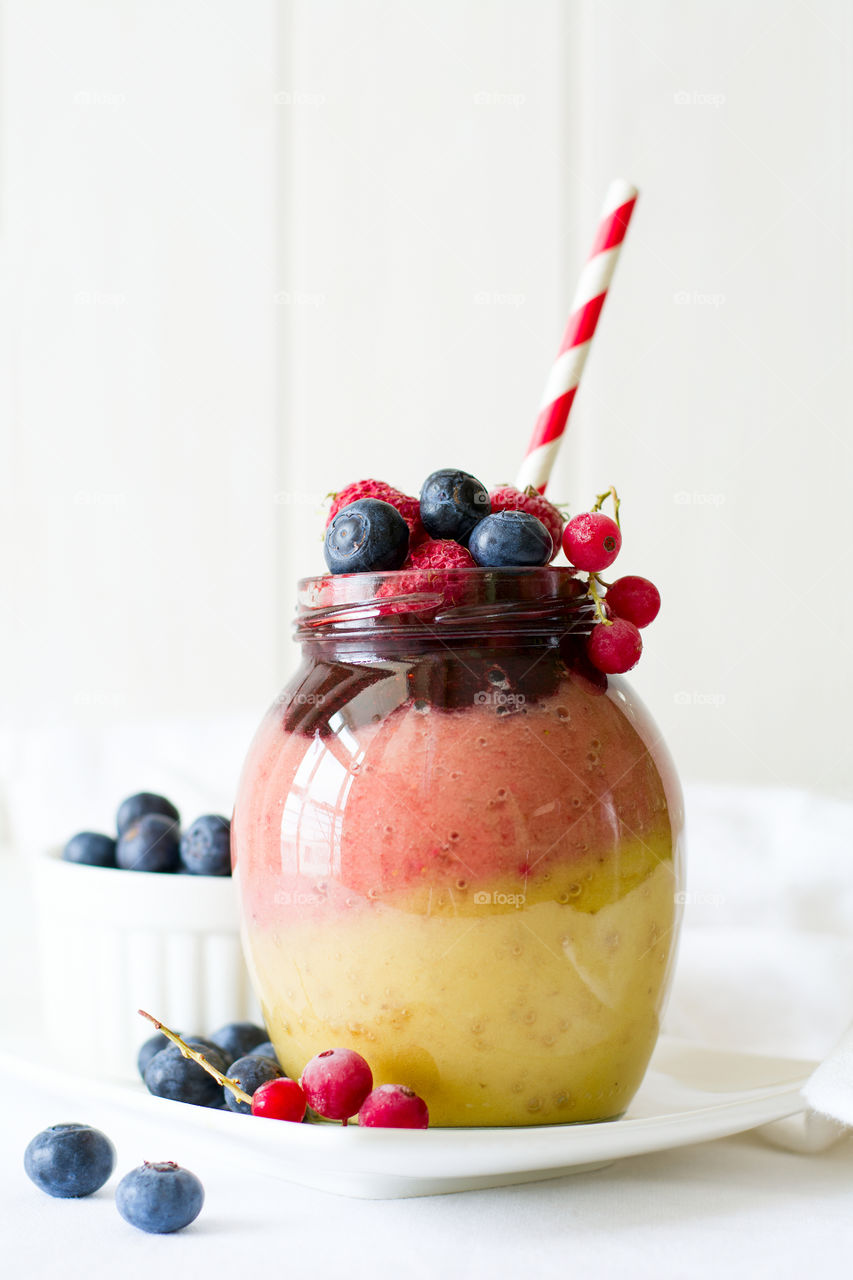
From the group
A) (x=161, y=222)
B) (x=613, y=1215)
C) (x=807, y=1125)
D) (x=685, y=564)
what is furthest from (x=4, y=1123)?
(x=161, y=222)

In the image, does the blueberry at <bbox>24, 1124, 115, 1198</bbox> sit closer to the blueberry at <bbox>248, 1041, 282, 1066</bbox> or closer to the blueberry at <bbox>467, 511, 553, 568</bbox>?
the blueberry at <bbox>248, 1041, 282, 1066</bbox>

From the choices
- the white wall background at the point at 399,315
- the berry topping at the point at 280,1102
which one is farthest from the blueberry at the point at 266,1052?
the white wall background at the point at 399,315

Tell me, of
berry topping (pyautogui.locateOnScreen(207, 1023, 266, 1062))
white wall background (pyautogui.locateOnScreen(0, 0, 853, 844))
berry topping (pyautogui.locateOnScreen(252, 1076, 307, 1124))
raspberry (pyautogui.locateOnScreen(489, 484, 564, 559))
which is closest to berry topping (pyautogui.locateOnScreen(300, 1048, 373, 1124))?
berry topping (pyautogui.locateOnScreen(252, 1076, 307, 1124))

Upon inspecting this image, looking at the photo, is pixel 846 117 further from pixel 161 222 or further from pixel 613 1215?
pixel 613 1215

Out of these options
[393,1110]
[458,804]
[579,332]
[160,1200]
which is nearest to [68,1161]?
[160,1200]

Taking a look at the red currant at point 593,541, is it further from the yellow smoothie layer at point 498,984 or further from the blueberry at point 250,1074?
the blueberry at point 250,1074
